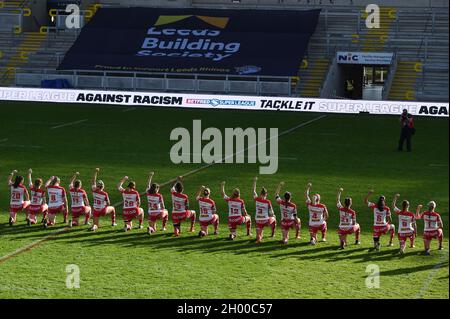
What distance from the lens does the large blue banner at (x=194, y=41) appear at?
5547cm

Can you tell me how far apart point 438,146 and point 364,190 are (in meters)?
9.70

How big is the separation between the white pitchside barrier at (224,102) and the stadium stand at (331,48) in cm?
493

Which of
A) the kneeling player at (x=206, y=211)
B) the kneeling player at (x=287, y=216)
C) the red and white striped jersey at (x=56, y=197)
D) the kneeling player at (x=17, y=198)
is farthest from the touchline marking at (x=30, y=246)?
the kneeling player at (x=287, y=216)

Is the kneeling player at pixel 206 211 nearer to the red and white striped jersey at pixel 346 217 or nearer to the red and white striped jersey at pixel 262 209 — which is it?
the red and white striped jersey at pixel 262 209

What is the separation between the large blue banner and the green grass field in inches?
344

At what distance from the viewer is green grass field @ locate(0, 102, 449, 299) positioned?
18.2 metres

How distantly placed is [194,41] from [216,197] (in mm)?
32083

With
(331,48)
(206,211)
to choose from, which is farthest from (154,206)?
(331,48)

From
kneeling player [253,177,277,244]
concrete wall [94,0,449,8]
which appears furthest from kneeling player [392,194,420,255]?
concrete wall [94,0,449,8]

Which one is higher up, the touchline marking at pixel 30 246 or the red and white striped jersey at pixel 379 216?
the red and white striped jersey at pixel 379 216

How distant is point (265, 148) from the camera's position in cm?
3675

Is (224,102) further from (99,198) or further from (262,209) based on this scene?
(262,209)
